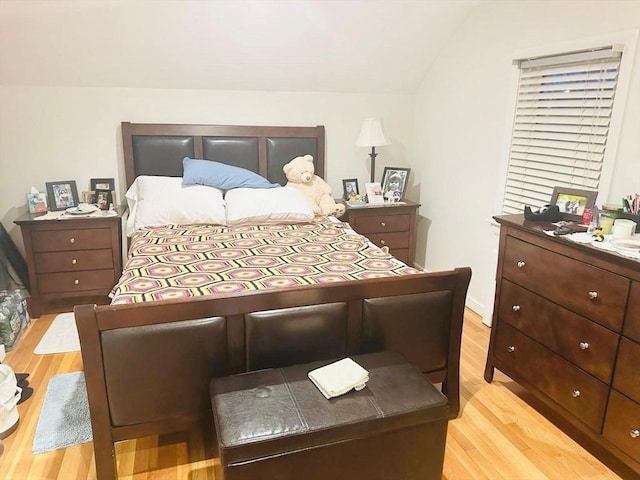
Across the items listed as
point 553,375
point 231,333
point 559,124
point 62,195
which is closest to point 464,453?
point 553,375

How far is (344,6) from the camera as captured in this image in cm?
318

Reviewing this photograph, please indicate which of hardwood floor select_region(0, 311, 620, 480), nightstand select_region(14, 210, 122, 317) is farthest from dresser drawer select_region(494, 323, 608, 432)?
nightstand select_region(14, 210, 122, 317)

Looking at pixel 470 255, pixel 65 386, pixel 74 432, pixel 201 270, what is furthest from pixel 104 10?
pixel 470 255

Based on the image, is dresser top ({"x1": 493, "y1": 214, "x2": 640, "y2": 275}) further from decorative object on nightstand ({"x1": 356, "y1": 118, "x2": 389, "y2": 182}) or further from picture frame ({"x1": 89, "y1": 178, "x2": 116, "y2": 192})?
picture frame ({"x1": 89, "y1": 178, "x2": 116, "y2": 192})

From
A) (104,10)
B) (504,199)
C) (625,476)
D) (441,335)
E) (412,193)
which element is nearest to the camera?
(625,476)

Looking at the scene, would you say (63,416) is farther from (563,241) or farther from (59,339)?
(563,241)

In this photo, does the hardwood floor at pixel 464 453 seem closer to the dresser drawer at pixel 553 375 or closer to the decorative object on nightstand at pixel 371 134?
the dresser drawer at pixel 553 375

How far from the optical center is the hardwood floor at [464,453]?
1.96 m

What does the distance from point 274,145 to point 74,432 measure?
8.16 ft

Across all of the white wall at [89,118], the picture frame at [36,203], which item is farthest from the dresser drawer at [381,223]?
the picture frame at [36,203]

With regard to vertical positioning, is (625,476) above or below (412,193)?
below

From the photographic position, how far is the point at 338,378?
1705 mm

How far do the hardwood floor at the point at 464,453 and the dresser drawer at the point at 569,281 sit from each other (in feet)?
2.12

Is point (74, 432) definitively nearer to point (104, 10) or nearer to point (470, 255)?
point (104, 10)
